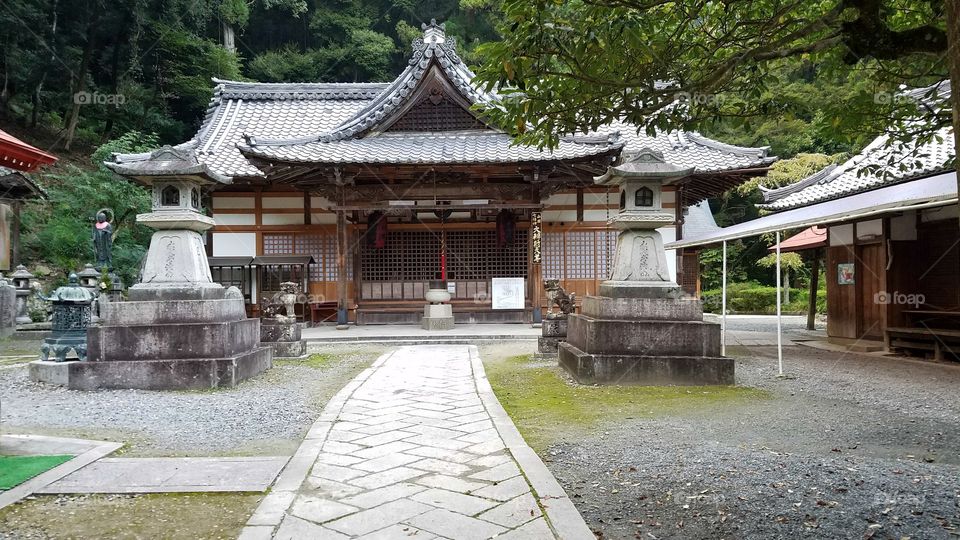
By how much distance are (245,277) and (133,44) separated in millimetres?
16510

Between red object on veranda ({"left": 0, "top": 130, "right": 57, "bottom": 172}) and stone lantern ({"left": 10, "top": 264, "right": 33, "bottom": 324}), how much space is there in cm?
852

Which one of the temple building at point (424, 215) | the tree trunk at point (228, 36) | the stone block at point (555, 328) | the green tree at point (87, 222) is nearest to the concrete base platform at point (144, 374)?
the stone block at point (555, 328)

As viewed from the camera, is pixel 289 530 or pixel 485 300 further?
pixel 485 300

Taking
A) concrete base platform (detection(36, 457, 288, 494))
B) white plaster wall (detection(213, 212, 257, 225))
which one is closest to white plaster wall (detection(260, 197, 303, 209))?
white plaster wall (detection(213, 212, 257, 225))

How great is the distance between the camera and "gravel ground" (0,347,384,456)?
457cm

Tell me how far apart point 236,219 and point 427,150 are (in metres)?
5.90

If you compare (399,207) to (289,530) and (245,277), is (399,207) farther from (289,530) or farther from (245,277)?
(289,530)

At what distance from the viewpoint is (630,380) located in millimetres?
6961

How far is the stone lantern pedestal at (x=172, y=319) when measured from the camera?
6.75 m

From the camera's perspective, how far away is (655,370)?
22.9ft

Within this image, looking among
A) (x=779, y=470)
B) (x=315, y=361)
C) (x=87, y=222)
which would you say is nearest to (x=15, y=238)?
(x=87, y=222)

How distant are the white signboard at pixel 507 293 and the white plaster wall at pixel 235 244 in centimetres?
682

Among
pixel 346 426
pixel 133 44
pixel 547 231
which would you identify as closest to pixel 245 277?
pixel 547 231

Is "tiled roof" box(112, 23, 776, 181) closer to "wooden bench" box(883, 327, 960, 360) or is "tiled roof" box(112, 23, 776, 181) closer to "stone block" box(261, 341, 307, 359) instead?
"stone block" box(261, 341, 307, 359)
